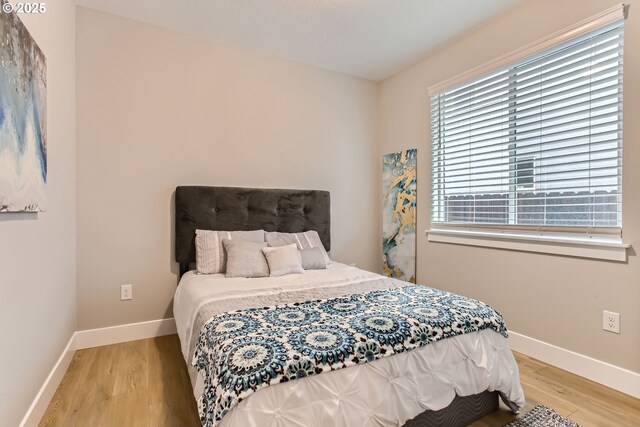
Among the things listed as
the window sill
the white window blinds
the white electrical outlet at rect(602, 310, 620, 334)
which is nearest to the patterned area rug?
the white electrical outlet at rect(602, 310, 620, 334)

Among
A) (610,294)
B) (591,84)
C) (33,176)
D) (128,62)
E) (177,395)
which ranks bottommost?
(177,395)

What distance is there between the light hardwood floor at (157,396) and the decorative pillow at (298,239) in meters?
1.17

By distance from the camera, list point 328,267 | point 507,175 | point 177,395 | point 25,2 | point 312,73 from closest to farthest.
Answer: point 25,2 < point 177,395 < point 507,175 < point 328,267 < point 312,73

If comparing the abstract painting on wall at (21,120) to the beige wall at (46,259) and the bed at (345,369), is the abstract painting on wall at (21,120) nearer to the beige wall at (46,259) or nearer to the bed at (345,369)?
the beige wall at (46,259)

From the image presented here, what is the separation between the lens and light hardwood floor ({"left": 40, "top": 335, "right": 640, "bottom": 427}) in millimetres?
1689

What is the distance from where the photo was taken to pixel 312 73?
3471 mm

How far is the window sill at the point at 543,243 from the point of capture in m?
1.99

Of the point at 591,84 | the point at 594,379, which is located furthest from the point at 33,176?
the point at 594,379

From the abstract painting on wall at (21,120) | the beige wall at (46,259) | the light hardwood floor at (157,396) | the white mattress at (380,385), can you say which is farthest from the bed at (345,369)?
the abstract painting on wall at (21,120)

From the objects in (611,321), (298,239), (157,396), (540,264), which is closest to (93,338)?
(157,396)

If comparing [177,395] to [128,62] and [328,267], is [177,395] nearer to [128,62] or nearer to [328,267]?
[328,267]

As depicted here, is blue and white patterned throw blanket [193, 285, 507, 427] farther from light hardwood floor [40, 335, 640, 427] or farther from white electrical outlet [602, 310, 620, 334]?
white electrical outlet [602, 310, 620, 334]

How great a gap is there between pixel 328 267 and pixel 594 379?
6.45 feet

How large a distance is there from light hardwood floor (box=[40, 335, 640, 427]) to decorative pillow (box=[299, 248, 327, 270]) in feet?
3.87
